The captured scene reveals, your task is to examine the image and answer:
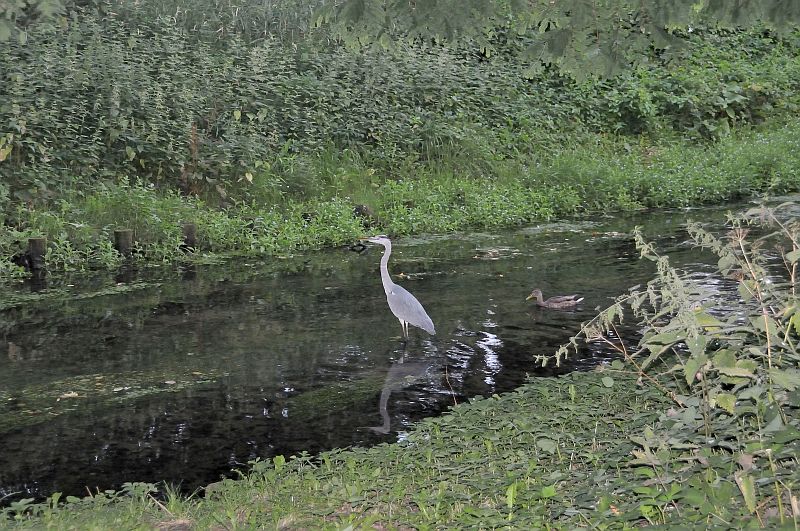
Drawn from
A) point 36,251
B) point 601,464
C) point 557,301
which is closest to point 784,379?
point 601,464

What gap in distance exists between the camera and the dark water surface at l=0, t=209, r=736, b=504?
7.41m

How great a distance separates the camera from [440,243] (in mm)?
16094

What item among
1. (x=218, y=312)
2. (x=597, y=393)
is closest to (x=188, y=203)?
(x=218, y=312)

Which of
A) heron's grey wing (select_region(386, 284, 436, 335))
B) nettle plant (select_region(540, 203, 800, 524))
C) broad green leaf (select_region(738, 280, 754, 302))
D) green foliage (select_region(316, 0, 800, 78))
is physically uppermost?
green foliage (select_region(316, 0, 800, 78))

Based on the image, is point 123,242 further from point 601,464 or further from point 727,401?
point 727,401

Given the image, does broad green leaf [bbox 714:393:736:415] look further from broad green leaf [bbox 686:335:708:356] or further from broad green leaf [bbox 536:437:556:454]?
broad green leaf [bbox 536:437:556:454]

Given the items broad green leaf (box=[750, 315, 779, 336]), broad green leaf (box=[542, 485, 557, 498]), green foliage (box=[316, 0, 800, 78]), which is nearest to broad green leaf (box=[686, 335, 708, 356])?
broad green leaf (box=[750, 315, 779, 336])

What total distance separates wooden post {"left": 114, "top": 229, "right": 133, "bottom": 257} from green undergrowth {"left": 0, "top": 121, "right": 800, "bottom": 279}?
13cm

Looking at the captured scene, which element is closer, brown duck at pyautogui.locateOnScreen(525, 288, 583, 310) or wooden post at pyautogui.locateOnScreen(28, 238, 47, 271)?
brown duck at pyautogui.locateOnScreen(525, 288, 583, 310)

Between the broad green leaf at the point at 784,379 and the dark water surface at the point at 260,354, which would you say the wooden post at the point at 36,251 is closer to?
the dark water surface at the point at 260,354

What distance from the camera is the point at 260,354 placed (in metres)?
9.96

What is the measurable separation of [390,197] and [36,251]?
20.0 ft

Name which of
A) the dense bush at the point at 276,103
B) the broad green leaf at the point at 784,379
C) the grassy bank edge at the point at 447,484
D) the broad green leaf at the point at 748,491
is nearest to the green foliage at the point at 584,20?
the grassy bank edge at the point at 447,484

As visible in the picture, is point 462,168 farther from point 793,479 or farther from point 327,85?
point 793,479
